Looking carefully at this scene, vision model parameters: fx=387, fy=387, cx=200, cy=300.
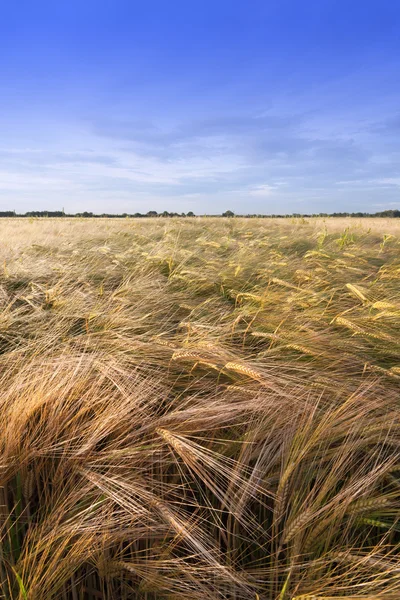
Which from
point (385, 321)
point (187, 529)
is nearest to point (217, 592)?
point (187, 529)

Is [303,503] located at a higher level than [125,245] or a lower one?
lower

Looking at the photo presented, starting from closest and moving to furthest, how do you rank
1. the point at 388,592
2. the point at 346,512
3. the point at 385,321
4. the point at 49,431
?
the point at 388,592 → the point at 346,512 → the point at 49,431 → the point at 385,321

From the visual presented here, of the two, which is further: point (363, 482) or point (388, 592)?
point (363, 482)

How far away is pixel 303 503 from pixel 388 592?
22 centimetres

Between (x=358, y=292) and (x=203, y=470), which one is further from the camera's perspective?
(x=358, y=292)

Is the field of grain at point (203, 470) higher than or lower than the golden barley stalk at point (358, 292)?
lower

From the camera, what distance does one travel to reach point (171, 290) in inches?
106

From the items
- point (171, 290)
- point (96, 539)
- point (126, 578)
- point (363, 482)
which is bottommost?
point (126, 578)

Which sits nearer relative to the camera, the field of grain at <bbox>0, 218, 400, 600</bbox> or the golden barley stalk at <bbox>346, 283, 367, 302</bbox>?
the field of grain at <bbox>0, 218, 400, 600</bbox>

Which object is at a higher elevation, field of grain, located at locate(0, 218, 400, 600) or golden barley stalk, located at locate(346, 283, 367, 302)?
Result: golden barley stalk, located at locate(346, 283, 367, 302)

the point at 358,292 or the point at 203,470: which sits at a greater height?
the point at 358,292

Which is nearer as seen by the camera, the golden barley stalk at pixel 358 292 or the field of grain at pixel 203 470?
the field of grain at pixel 203 470

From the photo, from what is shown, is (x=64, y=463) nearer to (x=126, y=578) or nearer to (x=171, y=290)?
(x=126, y=578)

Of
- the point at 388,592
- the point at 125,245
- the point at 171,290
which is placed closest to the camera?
the point at 388,592
